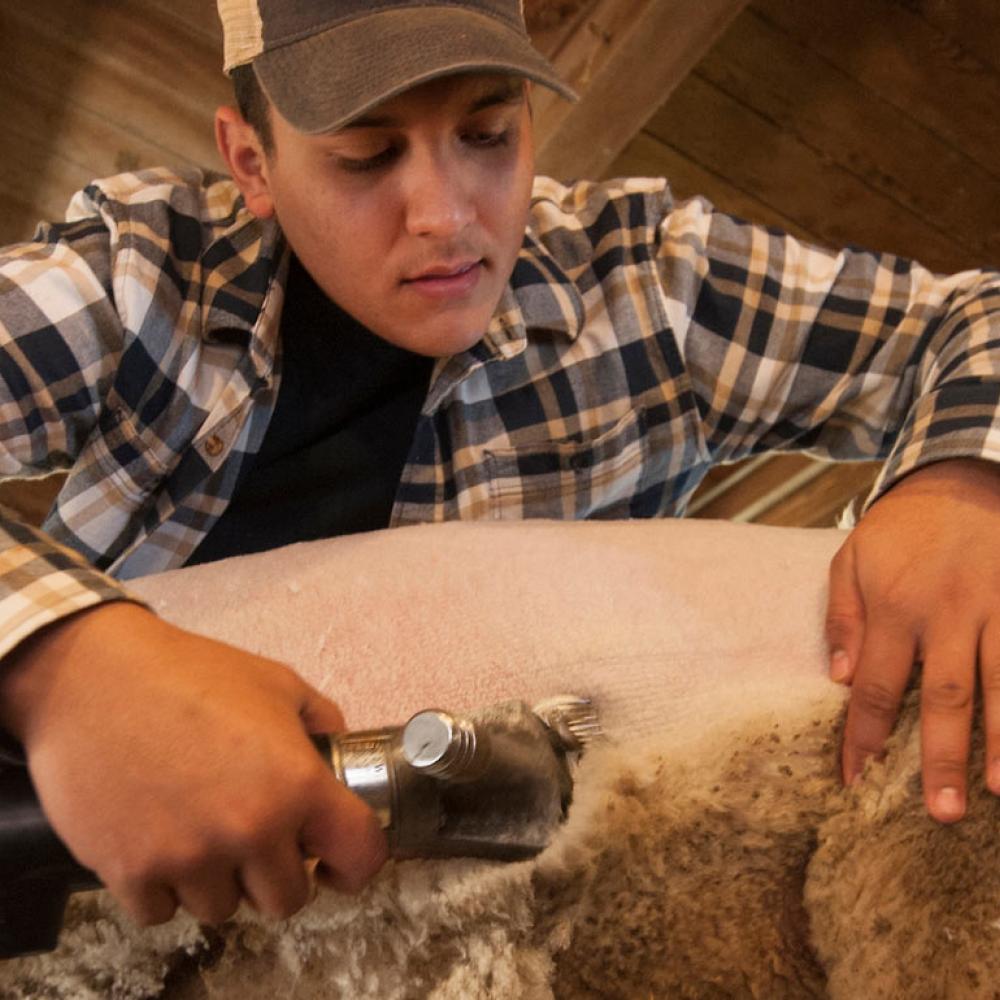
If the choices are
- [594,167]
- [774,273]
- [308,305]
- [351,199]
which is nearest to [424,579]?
[351,199]

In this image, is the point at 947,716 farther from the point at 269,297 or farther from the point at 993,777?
the point at 269,297

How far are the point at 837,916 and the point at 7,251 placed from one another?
74cm

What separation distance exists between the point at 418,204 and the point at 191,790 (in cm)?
44

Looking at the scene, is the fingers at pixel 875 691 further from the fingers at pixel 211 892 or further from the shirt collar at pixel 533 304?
the shirt collar at pixel 533 304

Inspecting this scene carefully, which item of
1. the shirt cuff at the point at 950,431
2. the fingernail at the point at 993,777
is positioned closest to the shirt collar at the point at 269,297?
the shirt cuff at the point at 950,431

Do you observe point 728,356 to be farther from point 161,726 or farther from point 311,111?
point 161,726

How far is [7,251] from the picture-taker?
800 millimetres

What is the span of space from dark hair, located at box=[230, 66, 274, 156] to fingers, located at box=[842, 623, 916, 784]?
57cm

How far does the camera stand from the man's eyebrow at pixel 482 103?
69 cm

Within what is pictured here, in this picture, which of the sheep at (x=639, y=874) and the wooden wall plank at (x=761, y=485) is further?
the wooden wall plank at (x=761, y=485)

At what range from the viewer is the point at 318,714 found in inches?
18.7

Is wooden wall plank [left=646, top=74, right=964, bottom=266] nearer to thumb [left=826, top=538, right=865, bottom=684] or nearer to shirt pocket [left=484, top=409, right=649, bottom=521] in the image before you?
shirt pocket [left=484, top=409, right=649, bottom=521]

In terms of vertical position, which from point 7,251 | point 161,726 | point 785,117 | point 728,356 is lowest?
point 7,251

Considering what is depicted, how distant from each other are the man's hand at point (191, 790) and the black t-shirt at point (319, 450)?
1.59 feet
